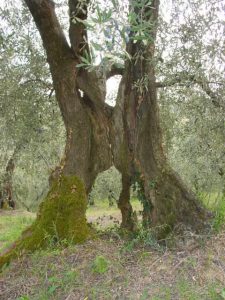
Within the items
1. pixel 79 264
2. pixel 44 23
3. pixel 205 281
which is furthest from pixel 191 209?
pixel 44 23

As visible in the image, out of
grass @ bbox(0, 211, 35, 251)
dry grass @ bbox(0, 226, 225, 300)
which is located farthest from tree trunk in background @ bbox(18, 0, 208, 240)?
grass @ bbox(0, 211, 35, 251)

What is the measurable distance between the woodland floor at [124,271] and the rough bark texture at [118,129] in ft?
1.92

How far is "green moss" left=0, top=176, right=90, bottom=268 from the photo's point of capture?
689 centimetres

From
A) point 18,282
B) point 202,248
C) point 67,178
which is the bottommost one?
point 18,282

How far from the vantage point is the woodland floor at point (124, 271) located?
18.5 feet

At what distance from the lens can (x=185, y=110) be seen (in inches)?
360

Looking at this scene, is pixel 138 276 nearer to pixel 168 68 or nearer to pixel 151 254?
pixel 151 254

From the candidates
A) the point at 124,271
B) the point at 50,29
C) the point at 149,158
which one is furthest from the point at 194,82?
the point at 124,271

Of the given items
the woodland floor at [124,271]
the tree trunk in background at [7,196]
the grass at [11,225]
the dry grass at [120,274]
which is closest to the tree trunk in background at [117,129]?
the woodland floor at [124,271]

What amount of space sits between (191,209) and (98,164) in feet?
6.15

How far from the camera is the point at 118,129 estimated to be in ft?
24.9

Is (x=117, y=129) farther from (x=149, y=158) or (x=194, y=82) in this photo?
(x=194, y=82)

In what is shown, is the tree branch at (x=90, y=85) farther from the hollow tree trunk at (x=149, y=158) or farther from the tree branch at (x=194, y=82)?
the tree branch at (x=194, y=82)

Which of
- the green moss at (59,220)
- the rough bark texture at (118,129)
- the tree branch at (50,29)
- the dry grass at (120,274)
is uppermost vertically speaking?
the tree branch at (50,29)
